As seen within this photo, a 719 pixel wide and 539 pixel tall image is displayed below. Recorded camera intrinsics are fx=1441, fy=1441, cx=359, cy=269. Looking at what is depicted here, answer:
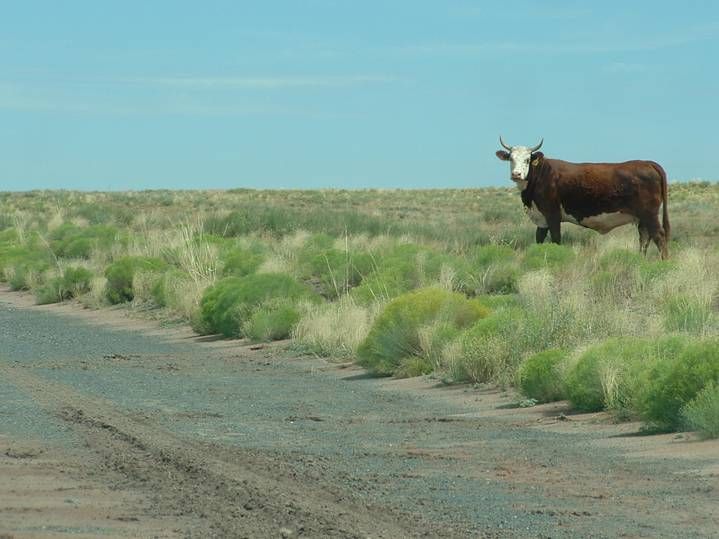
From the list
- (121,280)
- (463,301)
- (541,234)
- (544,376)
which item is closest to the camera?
(544,376)

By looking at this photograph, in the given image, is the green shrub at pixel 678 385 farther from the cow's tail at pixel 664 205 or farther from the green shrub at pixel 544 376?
the cow's tail at pixel 664 205

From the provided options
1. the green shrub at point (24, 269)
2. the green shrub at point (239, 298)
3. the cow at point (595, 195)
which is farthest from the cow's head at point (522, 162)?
the green shrub at point (24, 269)

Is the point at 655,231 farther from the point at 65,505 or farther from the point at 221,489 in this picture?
the point at 65,505

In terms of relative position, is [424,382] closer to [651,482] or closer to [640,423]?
[640,423]

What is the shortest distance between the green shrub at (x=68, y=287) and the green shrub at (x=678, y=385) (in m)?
21.1

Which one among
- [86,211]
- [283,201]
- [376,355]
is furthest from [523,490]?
[283,201]

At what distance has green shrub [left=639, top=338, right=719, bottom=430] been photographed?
36.7ft

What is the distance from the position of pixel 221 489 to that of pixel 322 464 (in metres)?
1.37

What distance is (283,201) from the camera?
85438mm

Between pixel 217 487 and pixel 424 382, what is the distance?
24.0 feet

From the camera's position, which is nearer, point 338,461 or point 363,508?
point 363,508

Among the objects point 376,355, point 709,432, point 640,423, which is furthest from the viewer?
point 376,355

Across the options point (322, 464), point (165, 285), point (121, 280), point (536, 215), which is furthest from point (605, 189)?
point (322, 464)

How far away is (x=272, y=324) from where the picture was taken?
20.9m
